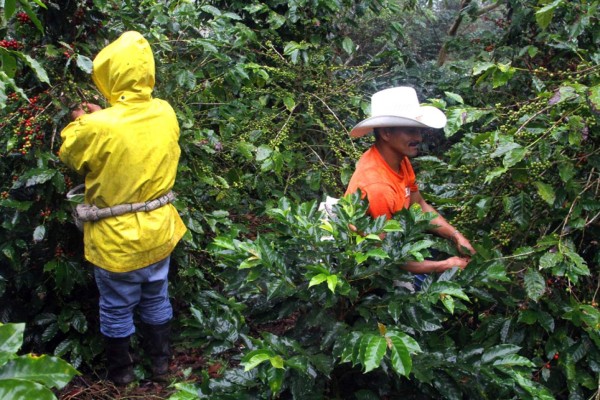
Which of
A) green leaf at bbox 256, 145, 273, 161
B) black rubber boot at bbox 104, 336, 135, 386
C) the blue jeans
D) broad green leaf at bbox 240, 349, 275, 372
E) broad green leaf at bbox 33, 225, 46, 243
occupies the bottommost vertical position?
black rubber boot at bbox 104, 336, 135, 386

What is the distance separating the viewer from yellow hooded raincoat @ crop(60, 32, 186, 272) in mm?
2701

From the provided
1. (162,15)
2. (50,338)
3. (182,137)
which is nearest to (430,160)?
(182,137)

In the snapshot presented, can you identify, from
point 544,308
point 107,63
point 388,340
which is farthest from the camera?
point 107,63

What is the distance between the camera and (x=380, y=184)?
2584 millimetres

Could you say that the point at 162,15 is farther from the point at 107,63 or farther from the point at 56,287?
the point at 56,287

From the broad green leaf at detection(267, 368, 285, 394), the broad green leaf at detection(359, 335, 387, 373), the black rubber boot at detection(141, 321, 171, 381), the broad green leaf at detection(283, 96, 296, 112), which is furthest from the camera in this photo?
the broad green leaf at detection(283, 96, 296, 112)

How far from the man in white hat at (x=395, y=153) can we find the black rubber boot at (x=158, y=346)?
136cm

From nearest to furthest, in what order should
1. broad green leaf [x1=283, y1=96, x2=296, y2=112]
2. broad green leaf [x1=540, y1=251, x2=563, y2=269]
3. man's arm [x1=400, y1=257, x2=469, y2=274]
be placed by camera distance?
1. broad green leaf [x1=540, y1=251, x2=563, y2=269]
2. man's arm [x1=400, y1=257, x2=469, y2=274]
3. broad green leaf [x1=283, y1=96, x2=296, y2=112]

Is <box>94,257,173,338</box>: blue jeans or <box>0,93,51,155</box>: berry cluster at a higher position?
<box>0,93,51,155</box>: berry cluster

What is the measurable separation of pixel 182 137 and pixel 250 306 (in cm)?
135

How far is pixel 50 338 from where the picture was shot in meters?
3.16

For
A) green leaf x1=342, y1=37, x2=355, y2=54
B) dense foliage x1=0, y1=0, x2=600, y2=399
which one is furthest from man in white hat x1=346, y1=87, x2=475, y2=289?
green leaf x1=342, y1=37, x2=355, y2=54

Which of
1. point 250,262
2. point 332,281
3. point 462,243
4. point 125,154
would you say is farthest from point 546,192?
point 125,154

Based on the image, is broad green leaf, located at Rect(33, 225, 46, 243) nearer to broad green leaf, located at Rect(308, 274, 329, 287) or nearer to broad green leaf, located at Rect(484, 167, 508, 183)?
broad green leaf, located at Rect(308, 274, 329, 287)
